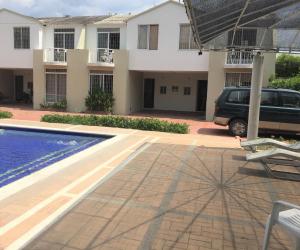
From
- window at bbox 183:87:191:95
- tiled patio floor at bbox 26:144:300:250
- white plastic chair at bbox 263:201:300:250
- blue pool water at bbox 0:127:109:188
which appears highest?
window at bbox 183:87:191:95

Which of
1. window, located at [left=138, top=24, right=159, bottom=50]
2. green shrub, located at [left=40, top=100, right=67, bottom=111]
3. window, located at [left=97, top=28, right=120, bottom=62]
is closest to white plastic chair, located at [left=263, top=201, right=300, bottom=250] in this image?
window, located at [left=138, top=24, right=159, bottom=50]

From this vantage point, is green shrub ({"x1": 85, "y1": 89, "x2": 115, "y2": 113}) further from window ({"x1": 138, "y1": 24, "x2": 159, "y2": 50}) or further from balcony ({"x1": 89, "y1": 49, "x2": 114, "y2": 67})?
window ({"x1": 138, "y1": 24, "x2": 159, "y2": 50})

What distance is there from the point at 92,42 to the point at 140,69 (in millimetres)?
4198

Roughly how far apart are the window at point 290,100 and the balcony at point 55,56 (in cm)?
1427

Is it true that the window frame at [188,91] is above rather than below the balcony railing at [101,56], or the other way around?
below

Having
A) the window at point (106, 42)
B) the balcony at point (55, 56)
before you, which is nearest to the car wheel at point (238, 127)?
the window at point (106, 42)

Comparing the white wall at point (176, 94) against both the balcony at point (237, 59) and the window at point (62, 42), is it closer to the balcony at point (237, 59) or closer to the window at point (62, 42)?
the balcony at point (237, 59)

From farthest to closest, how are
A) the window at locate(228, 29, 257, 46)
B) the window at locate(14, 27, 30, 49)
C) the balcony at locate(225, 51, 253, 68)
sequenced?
the window at locate(14, 27, 30, 49) < the balcony at locate(225, 51, 253, 68) < the window at locate(228, 29, 257, 46)

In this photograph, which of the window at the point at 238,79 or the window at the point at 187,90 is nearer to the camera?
the window at the point at 238,79

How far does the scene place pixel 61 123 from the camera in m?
16.3

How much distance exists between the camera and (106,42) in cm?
2283

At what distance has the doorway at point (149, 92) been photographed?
25.5 meters

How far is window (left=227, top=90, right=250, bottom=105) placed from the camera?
14.3m

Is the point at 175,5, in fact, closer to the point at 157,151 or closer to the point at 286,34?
the point at 286,34
